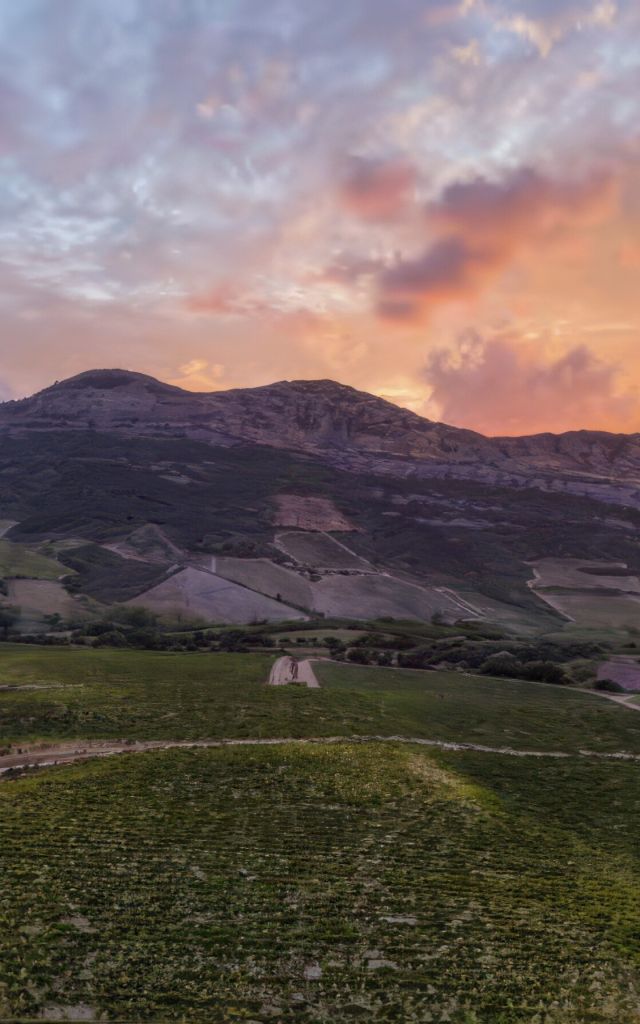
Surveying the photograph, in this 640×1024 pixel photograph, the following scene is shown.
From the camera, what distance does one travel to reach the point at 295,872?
28.5 meters

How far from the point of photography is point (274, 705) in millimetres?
64188

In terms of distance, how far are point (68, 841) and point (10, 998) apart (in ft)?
37.1

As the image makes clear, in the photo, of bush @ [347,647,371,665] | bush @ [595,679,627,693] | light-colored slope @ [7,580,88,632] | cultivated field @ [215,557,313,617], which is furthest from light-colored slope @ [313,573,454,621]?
bush @ [595,679,627,693]

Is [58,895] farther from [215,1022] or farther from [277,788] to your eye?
[277,788]

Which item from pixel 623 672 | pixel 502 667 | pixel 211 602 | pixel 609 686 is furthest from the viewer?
pixel 211 602

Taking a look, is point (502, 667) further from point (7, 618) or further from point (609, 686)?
point (7, 618)

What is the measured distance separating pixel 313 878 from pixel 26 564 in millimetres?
158837

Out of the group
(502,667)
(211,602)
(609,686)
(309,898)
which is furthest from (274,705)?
(211,602)

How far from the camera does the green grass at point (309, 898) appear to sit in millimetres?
20406

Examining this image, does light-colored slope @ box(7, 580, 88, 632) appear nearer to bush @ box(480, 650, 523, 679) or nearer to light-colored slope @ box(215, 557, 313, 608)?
light-colored slope @ box(215, 557, 313, 608)

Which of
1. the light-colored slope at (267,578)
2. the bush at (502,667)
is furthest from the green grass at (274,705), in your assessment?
the light-colored slope at (267,578)

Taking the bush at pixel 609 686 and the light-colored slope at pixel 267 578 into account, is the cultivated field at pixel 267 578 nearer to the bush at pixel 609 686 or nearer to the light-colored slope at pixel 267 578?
the light-colored slope at pixel 267 578

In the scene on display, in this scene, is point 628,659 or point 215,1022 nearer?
point 215,1022

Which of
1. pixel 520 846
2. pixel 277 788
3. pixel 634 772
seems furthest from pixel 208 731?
pixel 634 772
